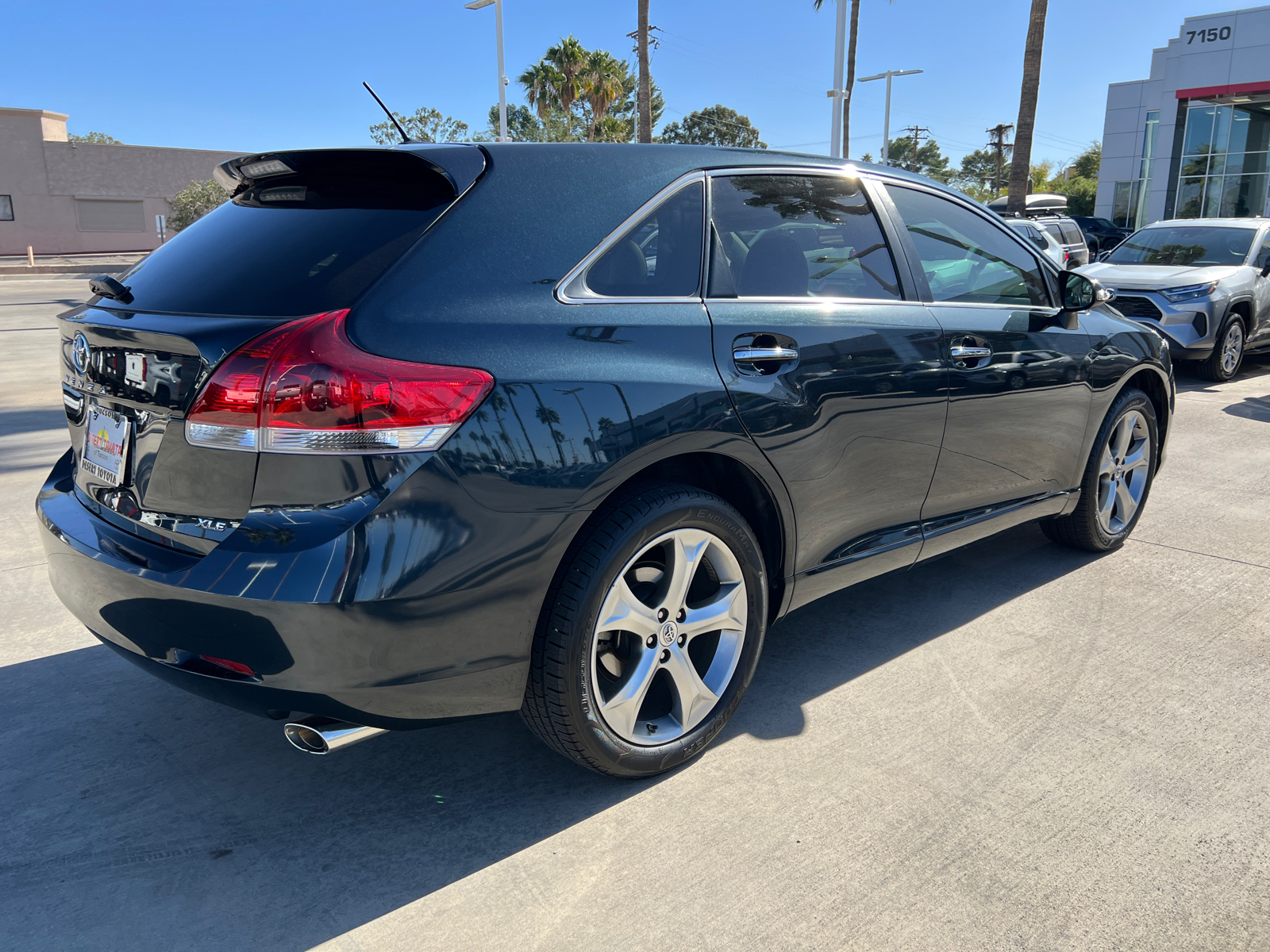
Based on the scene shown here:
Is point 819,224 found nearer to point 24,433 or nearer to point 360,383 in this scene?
point 360,383

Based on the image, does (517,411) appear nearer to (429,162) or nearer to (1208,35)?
(429,162)

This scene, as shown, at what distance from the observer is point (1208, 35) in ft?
94.5

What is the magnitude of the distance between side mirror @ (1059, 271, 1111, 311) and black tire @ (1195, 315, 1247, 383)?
6944 mm

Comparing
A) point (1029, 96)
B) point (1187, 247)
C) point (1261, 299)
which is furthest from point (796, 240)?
point (1029, 96)

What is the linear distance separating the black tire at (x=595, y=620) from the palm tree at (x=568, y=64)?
1655 inches

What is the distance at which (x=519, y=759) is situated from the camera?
9.16ft

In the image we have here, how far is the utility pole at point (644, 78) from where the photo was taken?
23906mm

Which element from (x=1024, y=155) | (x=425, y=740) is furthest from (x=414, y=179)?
(x=1024, y=155)

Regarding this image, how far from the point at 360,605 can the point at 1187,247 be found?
37.6 feet

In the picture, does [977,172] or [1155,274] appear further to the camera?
[977,172]

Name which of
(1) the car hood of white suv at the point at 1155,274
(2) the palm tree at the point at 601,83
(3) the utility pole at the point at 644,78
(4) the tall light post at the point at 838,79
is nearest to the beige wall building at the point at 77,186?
(2) the palm tree at the point at 601,83

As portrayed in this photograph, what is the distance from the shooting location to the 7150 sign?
92.9 feet

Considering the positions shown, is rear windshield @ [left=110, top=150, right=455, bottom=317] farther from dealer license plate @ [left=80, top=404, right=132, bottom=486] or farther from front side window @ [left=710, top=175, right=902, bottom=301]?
front side window @ [left=710, top=175, right=902, bottom=301]

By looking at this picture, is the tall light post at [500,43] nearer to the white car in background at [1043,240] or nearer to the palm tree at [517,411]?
the white car in background at [1043,240]
